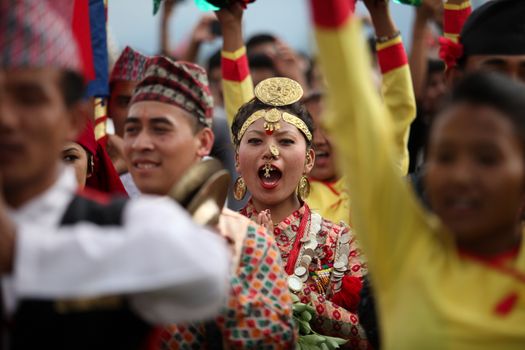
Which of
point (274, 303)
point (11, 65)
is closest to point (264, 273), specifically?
point (274, 303)

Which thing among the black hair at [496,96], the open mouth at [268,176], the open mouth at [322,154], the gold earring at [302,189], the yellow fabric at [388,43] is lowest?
the open mouth at [322,154]

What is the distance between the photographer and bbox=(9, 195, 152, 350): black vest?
A: 8.31ft

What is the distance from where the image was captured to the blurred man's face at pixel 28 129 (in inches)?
99.1

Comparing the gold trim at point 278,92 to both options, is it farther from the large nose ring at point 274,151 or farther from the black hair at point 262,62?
the black hair at point 262,62

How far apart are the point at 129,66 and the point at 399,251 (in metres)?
3.51

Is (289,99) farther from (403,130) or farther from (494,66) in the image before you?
(494,66)

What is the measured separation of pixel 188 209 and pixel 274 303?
89 centimetres

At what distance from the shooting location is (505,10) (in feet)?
14.8

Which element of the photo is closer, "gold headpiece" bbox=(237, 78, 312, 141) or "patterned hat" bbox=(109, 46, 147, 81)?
"gold headpiece" bbox=(237, 78, 312, 141)

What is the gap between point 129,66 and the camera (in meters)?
6.09

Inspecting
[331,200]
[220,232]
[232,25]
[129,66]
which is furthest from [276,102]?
[220,232]

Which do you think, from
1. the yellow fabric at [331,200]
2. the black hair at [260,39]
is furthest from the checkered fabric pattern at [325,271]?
the black hair at [260,39]

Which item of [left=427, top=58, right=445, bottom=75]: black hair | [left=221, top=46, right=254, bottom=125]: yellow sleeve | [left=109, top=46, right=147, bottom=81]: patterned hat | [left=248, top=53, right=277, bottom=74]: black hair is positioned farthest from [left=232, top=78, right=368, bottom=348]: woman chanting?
[left=427, top=58, right=445, bottom=75]: black hair

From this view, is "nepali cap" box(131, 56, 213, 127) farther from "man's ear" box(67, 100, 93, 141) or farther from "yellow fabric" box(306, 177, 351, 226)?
"yellow fabric" box(306, 177, 351, 226)
